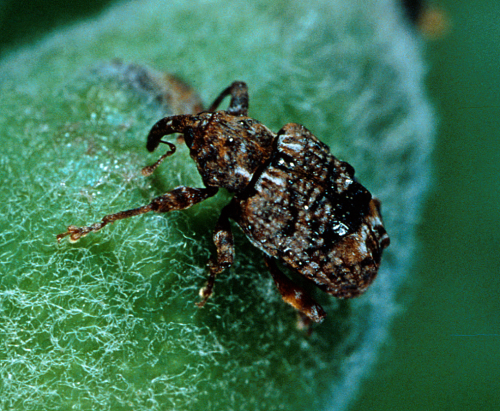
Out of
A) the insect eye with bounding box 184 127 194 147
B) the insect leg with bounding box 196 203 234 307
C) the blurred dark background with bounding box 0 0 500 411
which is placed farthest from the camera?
the blurred dark background with bounding box 0 0 500 411

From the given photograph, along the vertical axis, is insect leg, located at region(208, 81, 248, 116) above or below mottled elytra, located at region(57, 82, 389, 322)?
above

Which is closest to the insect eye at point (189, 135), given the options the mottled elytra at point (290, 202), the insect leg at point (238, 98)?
the mottled elytra at point (290, 202)

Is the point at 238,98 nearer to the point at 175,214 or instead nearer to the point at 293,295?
the point at 175,214

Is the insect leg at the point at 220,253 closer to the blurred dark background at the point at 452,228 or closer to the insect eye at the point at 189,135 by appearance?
the insect eye at the point at 189,135

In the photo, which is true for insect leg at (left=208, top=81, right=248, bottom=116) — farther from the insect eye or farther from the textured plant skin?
the insect eye

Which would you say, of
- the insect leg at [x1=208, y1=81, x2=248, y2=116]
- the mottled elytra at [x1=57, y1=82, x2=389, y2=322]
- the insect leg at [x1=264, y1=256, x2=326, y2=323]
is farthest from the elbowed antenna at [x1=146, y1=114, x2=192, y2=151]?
the insect leg at [x1=264, y1=256, x2=326, y2=323]

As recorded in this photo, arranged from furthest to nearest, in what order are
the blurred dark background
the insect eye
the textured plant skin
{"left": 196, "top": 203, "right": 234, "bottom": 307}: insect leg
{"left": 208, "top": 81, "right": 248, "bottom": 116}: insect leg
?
the blurred dark background → {"left": 208, "top": 81, "right": 248, "bottom": 116}: insect leg → the insect eye → {"left": 196, "top": 203, "right": 234, "bottom": 307}: insect leg → the textured plant skin

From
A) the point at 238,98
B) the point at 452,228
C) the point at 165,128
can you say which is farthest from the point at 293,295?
the point at 452,228
